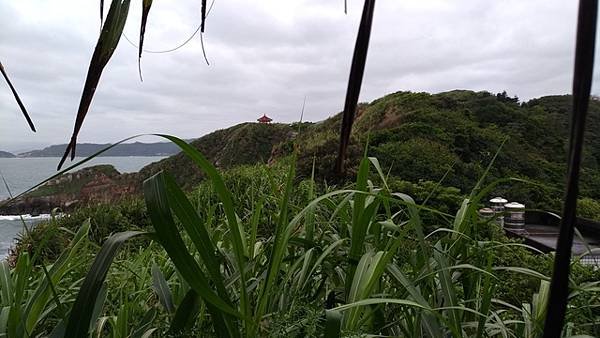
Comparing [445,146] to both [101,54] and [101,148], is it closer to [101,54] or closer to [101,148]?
[101,148]

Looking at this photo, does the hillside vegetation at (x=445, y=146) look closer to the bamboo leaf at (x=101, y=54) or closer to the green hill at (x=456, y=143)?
the green hill at (x=456, y=143)

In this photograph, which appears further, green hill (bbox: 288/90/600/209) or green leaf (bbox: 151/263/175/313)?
green hill (bbox: 288/90/600/209)

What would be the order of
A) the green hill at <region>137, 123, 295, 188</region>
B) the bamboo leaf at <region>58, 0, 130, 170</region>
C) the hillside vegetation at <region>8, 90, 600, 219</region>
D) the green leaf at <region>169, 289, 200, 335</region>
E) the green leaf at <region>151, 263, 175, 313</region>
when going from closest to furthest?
the bamboo leaf at <region>58, 0, 130, 170</region> → the green leaf at <region>169, 289, 200, 335</region> → the green leaf at <region>151, 263, 175, 313</region> → the hillside vegetation at <region>8, 90, 600, 219</region> → the green hill at <region>137, 123, 295, 188</region>

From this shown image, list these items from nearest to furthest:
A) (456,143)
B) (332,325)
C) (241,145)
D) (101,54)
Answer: (101,54) < (332,325) < (456,143) < (241,145)

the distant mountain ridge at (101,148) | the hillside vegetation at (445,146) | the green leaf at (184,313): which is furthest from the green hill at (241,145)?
the green leaf at (184,313)

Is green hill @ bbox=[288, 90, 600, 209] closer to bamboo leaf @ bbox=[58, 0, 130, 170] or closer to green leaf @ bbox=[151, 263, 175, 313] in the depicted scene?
green leaf @ bbox=[151, 263, 175, 313]

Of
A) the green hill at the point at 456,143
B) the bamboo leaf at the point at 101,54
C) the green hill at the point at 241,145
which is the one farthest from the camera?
the green hill at the point at 241,145

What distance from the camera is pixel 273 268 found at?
544 millimetres

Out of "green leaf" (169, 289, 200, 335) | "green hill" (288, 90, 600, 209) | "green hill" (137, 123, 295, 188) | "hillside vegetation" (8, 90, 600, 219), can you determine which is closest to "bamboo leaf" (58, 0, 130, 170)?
"green leaf" (169, 289, 200, 335)

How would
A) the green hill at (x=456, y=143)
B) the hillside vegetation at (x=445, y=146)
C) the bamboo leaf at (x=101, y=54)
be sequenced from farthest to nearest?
Result: 1. the green hill at (x=456, y=143)
2. the hillside vegetation at (x=445, y=146)
3. the bamboo leaf at (x=101, y=54)

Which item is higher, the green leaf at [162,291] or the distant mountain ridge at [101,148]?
the distant mountain ridge at [101,148]

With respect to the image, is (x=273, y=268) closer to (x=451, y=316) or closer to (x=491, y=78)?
(x=451, y=316)

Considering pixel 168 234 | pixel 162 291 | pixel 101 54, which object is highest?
pixel 101 54

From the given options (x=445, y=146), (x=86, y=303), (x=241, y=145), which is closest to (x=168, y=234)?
(x=86, y=303)
